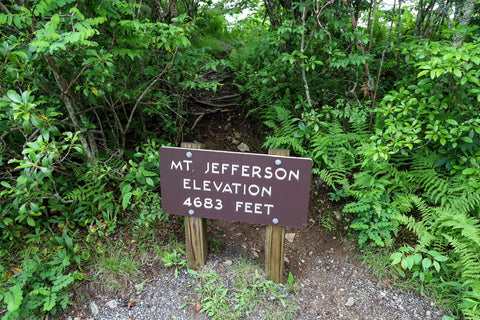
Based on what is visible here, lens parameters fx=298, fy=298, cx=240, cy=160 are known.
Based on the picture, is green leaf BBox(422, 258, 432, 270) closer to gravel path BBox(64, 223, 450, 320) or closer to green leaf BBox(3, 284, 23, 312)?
gravel path BBox(64, 223, 450, 320)

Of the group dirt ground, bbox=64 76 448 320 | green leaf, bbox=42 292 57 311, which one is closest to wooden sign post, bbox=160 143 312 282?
dirt ground, bbox=64 76 448 320

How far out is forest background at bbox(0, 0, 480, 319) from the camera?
8.92 ft

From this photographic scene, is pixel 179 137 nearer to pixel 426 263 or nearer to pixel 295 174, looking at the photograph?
pixel 295 174

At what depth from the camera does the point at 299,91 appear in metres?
4.34

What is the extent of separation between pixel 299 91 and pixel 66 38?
3.05 metres

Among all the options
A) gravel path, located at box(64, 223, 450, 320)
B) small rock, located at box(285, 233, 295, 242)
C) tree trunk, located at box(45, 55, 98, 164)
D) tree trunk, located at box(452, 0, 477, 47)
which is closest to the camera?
gravel path, located at box(64, 223, 450, 320)

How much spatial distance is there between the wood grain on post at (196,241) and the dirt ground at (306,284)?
13 cm

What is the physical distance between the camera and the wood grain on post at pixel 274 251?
9.14 feet

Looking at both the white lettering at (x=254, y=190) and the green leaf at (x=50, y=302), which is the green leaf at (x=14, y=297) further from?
the white lettering at (x=254, y=190)

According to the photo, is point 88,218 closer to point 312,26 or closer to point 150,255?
point 150,255

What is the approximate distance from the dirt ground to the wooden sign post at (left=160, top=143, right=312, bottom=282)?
51cm

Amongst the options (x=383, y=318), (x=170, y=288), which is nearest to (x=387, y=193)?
(x=383, y=318)

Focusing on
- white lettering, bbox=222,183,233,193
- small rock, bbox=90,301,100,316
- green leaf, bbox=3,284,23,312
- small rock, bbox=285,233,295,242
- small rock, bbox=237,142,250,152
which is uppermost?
white lettering, bbox=222,183,233,193

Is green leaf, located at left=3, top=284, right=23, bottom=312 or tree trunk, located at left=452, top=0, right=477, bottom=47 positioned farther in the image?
tree trunk, located at left=452, top=0, right=477, bottom=47
